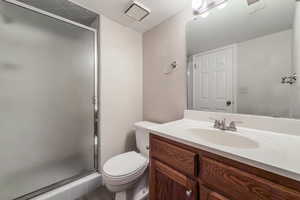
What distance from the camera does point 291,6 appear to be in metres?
0.85

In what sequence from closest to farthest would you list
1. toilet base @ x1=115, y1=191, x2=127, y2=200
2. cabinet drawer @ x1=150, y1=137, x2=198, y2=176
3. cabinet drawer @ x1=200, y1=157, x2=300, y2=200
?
cabinet drawer @ x1=200, y1=157, x2=300, y2=200 → cabinet drawer @ x1=150, y1=137, x2=198, y2=176 → toilet base @ x1=115, y1=191, x2=127, y2=200

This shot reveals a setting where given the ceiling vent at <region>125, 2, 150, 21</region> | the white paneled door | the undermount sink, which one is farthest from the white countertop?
the ceiling vent at <region>125, 2, 150, 21</region>

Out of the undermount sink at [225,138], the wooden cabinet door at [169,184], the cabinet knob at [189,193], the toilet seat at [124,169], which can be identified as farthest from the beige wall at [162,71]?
the cabinet knob at [189,193]

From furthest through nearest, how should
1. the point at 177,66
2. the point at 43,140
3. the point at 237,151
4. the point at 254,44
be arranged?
the point at 177,66
the point at 43,140
the point at 254,44
the point at 237,151

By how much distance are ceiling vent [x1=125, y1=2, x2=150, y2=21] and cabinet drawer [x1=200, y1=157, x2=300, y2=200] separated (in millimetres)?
1448

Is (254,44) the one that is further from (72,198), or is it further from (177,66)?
(72,198)

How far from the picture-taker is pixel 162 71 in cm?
163

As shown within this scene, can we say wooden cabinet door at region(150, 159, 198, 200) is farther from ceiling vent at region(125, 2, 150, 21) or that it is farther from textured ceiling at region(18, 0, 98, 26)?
textured ceiling at region(18, 0, 98, 26)

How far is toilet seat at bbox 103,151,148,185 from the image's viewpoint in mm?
1098

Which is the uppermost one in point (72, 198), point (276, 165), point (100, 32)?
point (100, 32)

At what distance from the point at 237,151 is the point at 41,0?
198 centimetres

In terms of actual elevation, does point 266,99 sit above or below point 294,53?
below

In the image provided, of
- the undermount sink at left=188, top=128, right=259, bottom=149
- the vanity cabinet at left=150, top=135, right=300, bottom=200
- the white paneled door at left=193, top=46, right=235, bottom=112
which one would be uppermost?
the white paneled door at left=193, top=46, right=235, bottom=112

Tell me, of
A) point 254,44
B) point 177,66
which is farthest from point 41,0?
point 254,44
